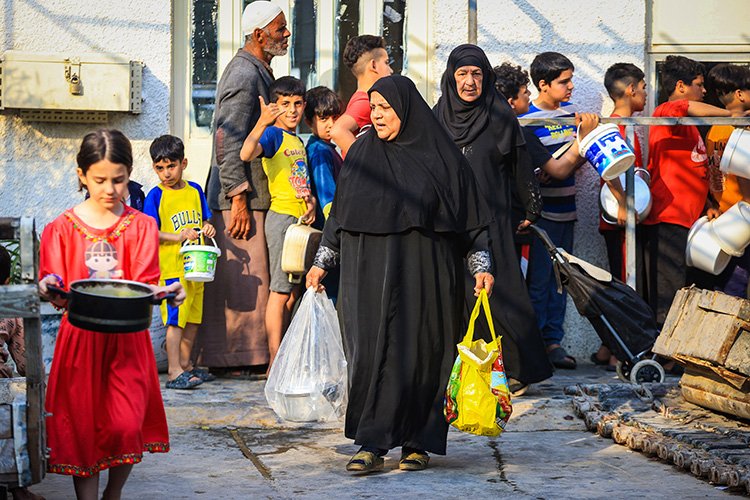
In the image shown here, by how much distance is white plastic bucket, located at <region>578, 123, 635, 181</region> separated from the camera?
7379mm

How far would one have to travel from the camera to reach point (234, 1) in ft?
28.4

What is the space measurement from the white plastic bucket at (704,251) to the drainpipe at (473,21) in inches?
74.7

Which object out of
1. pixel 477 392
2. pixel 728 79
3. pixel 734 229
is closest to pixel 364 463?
pixel 477 392

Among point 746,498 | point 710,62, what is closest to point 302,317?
point 746,498

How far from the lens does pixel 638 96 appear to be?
8.47 m

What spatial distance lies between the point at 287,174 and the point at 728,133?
3.13 meters

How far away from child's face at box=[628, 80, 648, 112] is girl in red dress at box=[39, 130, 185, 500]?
4783 millimetres

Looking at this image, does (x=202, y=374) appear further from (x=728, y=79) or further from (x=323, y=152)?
(x=728, y=79)

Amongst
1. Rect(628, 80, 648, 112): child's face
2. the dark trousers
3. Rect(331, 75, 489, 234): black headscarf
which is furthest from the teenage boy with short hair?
Rect(331, 75, 489, 234): black headscarf

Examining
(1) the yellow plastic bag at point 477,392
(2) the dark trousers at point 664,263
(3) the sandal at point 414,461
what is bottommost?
(3) the sandal at point 414,461

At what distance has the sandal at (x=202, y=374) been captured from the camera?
7812 millimetres

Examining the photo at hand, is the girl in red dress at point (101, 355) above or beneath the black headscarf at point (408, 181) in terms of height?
beneath

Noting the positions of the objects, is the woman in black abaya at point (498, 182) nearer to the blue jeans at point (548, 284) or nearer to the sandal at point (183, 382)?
the blue jeans at point (548, 284)

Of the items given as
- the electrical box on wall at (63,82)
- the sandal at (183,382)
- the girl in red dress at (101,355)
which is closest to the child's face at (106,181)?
the girl in red dress at (101,355)
